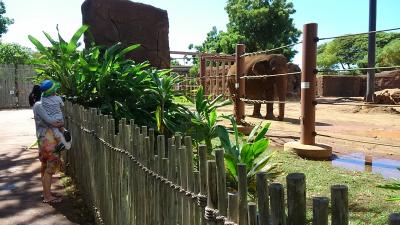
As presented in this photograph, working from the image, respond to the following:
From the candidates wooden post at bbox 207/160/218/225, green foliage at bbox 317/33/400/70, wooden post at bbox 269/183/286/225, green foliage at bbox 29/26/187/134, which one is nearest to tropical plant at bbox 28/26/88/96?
green foliage at bbox 29/26/187/134

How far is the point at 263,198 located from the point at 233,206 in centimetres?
21

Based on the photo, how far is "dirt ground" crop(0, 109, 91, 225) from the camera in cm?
410

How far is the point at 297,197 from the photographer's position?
132cm

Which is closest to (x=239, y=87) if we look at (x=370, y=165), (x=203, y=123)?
(x=370, y=165)

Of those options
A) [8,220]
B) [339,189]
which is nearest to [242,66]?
[8,220]

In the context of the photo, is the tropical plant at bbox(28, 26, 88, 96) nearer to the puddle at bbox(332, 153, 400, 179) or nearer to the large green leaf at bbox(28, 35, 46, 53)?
the large green leaf at bbox(28, 35, 46, 53)

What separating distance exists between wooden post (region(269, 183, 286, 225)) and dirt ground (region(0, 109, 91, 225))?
3.01 meters

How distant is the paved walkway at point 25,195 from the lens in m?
4.09

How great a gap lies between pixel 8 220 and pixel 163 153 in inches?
91.3

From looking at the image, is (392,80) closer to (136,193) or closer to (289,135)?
(289,135)

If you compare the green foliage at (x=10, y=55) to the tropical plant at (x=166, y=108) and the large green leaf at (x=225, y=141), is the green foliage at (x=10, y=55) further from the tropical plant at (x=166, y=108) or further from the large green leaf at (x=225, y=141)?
the large green leaf at (x=225, y=141)

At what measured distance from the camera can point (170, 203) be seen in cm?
233

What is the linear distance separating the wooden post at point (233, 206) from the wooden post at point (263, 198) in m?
0.17

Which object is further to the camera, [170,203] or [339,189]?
[170,203]
